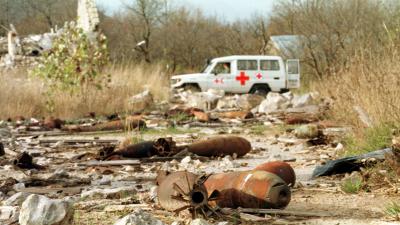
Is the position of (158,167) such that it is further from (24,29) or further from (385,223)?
(24,29)

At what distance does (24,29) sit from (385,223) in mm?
47461

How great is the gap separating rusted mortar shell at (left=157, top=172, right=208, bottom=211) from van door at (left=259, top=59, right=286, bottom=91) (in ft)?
87.8

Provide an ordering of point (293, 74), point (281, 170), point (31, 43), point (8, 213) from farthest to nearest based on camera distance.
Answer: point (31, 43) < point (293, 74) < point (281, 170) < point (8, 213)

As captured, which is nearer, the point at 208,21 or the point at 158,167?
the point at 158,167

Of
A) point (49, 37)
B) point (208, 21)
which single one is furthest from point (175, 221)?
point (208, 21)

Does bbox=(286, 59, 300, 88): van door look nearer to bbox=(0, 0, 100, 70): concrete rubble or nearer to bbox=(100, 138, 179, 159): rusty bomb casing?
bbox=(0, 0, 100, 70): concrete rubble

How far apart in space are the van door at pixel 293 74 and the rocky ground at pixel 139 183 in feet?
64.9

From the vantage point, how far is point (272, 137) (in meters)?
11.4

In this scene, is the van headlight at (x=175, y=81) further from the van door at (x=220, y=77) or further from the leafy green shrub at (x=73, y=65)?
the leafy green shrub at (x=73, y=65)

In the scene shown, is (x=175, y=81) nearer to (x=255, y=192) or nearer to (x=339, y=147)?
(x=339, y=147)

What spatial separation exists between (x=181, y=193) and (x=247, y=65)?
1068 inches

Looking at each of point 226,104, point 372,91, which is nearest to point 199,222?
point 372,91

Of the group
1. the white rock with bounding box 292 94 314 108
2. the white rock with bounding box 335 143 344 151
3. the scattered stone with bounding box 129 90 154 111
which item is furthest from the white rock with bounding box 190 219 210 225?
the white rock with bounding box 292 94 314 108

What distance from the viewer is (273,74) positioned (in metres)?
31.2
